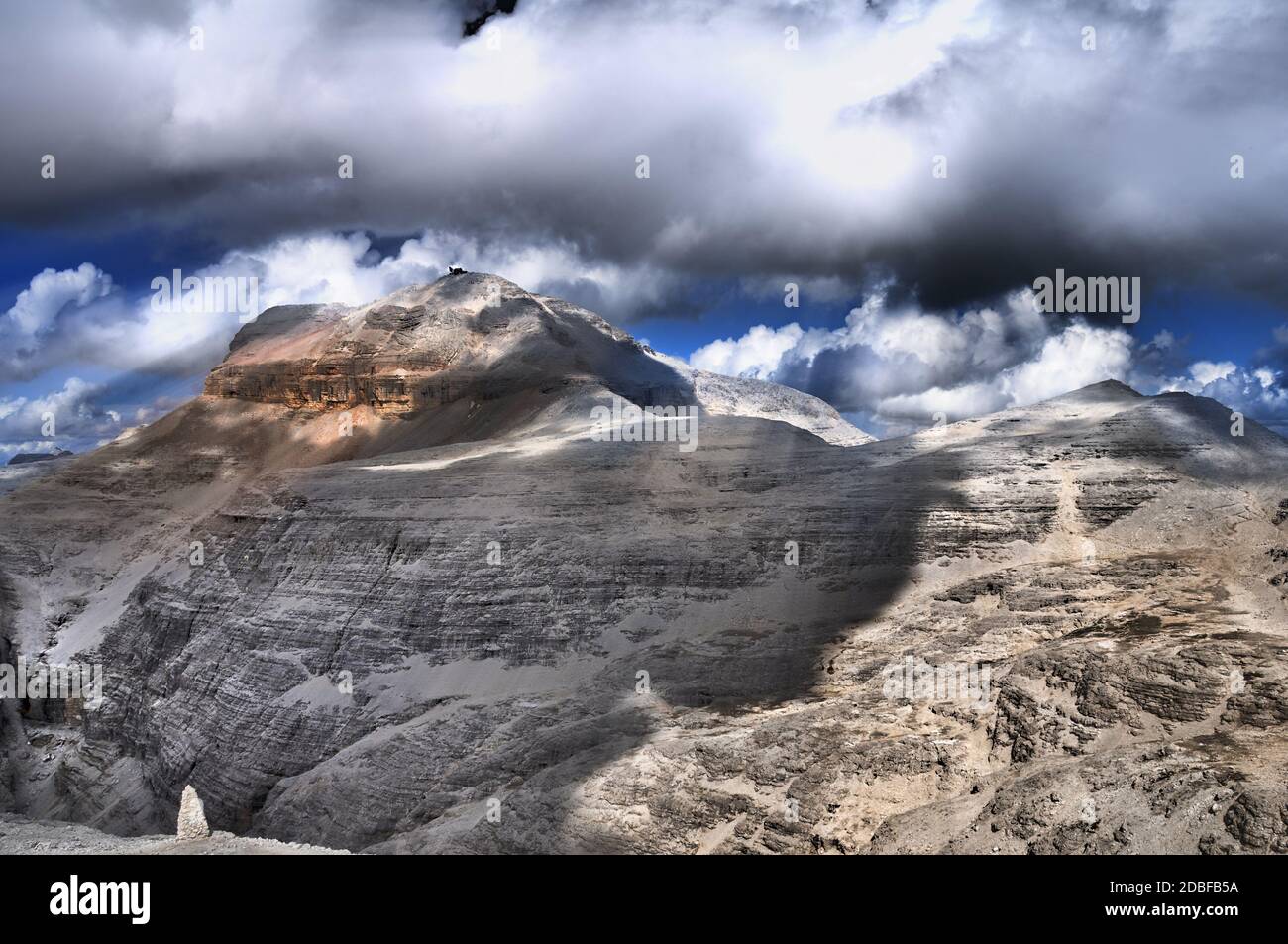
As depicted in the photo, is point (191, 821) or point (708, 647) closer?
point (191, 821)

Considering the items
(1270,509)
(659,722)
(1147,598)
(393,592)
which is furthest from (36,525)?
(1270,509)

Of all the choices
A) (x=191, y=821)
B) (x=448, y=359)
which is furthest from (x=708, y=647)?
(x=448, y=359)

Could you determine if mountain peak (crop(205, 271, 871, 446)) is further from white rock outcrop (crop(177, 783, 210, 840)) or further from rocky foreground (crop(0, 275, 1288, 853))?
white rock outcrop (crop(177, 783, 210, 840))

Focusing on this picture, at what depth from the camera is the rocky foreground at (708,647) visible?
1113 centimetres

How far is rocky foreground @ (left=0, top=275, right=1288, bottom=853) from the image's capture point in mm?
11133

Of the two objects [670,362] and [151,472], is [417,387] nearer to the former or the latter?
[151,472]

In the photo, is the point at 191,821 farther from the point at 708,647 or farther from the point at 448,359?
the point at 448,359

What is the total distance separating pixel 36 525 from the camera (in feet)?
135

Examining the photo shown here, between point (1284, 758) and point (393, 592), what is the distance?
20.7m

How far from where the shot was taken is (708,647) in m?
19.2

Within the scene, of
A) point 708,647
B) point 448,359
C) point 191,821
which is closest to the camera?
point 191,821

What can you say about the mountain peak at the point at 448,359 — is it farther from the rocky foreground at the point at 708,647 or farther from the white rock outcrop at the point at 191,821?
the white rock outcrop at the point at 191,821

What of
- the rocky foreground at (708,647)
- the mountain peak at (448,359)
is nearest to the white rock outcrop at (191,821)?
the rocky foreground at (708,647)

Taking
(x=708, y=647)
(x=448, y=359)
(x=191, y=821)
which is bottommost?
(x=191, y=821)
